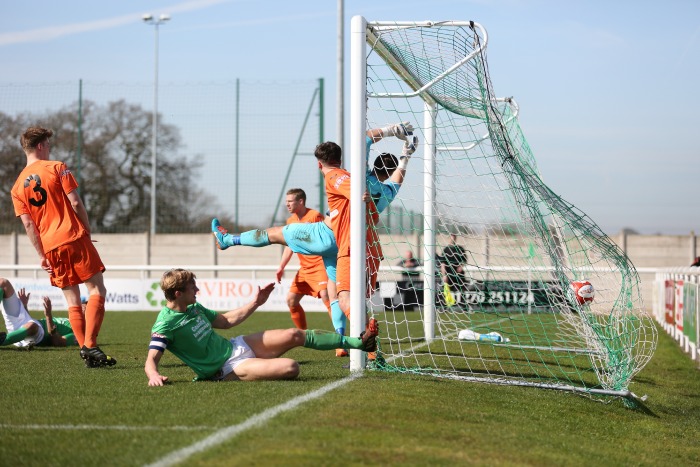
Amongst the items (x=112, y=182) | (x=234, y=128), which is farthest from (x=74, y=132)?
(x=234, y=128)

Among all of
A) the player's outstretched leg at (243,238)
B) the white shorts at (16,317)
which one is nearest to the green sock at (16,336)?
the white shorts at (16,317)

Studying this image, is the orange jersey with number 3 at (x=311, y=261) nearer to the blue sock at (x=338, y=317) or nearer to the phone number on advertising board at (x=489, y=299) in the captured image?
the blue sock at (x=338, y=317)

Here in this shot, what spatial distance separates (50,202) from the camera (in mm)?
7660

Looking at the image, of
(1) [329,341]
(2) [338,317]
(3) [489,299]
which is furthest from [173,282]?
(3) [489,299]

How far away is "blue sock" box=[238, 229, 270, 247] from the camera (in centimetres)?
817

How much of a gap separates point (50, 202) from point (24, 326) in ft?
7.18

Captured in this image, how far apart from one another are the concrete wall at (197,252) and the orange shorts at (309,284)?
13.3 metres

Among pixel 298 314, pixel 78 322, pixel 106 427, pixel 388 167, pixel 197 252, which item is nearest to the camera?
pixel 106 427

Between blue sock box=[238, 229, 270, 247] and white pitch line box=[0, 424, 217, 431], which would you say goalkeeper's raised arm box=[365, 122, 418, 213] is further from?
white pitch line box=[0, 424, 217, 431]

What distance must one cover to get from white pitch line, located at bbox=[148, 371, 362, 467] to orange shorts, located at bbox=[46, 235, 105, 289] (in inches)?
111

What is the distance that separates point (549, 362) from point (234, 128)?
47.8 ft

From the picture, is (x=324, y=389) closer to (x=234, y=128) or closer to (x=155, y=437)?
(x=155, y=437)

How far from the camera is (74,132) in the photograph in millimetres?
24562

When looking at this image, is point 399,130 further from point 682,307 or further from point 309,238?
point 682,307
